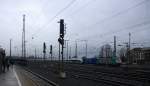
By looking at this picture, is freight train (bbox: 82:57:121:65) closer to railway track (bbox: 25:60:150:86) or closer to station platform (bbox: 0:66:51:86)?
railway track (bbox: 25:60:150:86)

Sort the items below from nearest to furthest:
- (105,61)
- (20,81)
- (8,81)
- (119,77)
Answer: (8,81) → (20,81) → (119,77) → (105,61)

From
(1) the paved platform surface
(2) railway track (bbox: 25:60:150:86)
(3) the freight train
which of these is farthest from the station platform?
(3) the freight train

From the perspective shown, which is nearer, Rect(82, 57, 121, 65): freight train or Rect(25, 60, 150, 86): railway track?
Rect(25, 60, 150, 86): railway track

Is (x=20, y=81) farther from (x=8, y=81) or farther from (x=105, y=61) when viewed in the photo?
(x=105, y=61)

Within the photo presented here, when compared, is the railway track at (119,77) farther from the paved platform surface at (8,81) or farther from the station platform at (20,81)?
the paved platform surface at (8,81)

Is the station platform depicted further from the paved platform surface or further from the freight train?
the freight train

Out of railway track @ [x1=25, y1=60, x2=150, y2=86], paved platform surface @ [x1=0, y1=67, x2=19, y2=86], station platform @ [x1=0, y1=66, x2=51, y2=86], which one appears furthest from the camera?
railway track @ [x1=25, y1=60, x2=150, y2=86]

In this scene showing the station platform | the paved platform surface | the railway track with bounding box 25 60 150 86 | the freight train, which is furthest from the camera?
the freight train

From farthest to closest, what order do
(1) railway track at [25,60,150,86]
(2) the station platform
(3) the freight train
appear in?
(3) the freight train, (1) railway track at [25,60,150,86], (2) the station platform

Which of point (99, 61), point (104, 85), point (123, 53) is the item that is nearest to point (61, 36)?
point (104, 85)

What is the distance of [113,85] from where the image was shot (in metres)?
23.1

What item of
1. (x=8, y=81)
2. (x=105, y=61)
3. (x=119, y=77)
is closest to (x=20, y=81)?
(x=8, y=81)

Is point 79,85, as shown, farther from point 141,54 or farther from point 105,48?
point 105,48

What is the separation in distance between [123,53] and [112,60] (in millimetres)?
45345
